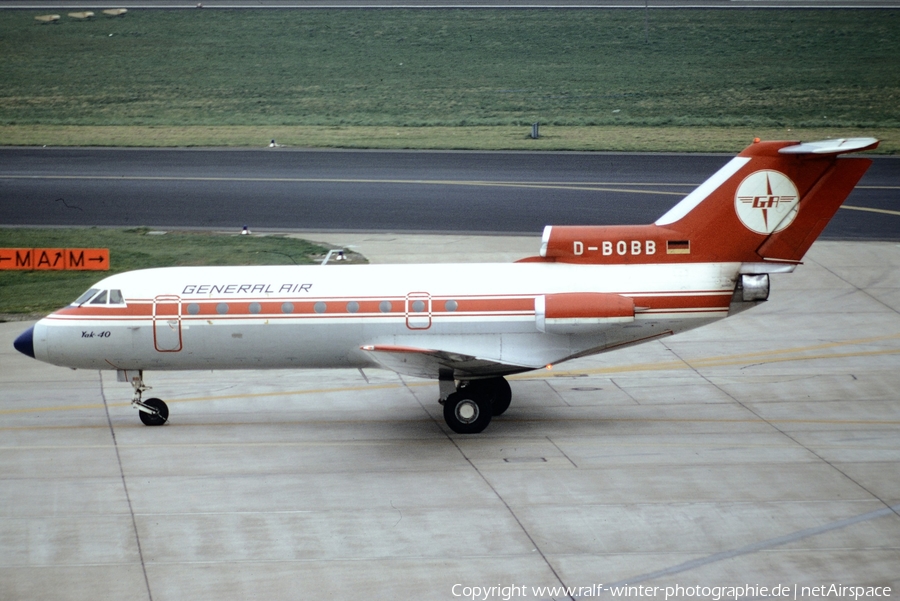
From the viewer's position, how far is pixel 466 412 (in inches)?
760

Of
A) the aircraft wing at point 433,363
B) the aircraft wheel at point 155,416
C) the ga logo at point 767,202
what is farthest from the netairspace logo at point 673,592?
the aircraft wheel at point 155,416

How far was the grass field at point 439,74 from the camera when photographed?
5641cm

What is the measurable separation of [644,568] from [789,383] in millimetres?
9407

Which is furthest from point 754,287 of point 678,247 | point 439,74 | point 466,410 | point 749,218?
point 439,74

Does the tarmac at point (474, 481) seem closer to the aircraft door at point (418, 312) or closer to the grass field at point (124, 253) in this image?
the aircraft door at point (418, 312)

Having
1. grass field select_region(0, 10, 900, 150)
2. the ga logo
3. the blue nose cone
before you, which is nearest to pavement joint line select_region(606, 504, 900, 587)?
the ga logo

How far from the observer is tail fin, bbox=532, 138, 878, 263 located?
1891cm

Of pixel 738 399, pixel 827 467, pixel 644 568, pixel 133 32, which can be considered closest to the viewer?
pixel 644 568

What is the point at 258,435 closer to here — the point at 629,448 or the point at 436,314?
the point at 436,314

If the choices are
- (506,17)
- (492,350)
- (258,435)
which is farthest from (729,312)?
(506,17)

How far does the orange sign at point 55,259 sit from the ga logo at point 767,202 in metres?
19.0

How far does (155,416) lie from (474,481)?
6810 mm

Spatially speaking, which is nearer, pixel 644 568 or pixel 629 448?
pixel 644 568

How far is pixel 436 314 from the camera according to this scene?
63.1 ft
